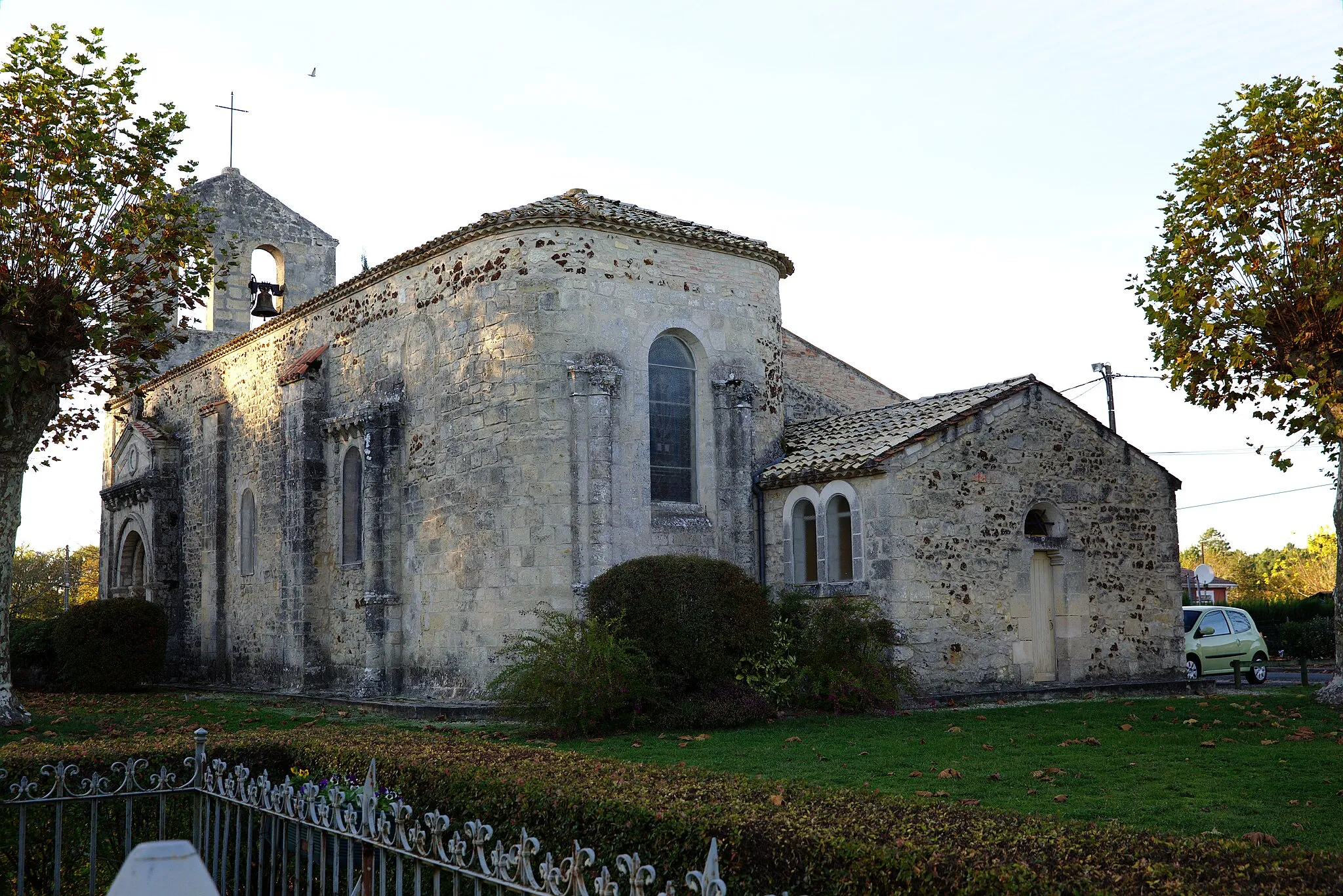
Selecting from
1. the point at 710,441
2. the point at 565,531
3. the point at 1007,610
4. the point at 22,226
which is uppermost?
the point at 22,226

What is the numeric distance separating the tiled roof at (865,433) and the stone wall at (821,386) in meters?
1.98

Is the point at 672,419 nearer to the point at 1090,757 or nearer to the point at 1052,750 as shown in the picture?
the point at 1052,750

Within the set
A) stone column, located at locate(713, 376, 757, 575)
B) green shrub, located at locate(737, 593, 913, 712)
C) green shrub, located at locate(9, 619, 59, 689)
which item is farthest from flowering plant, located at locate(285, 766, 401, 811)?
green shrub, located at locate(9, 619, 59, 689)

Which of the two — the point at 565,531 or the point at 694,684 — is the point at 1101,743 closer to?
the point at 694,684

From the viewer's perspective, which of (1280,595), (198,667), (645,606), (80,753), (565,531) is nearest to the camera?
(80,753)

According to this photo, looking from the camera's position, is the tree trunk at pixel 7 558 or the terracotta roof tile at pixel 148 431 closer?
the tree trunk at pixel 7 558

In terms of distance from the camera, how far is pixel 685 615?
1508cm

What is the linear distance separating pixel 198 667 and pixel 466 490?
39.6ft

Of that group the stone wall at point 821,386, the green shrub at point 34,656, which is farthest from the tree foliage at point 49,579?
the stone wall at point 821,386

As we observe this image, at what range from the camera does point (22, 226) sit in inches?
603

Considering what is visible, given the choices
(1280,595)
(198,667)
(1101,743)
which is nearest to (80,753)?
(1101,743)

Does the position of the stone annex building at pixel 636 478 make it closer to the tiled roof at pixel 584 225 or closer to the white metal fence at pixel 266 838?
the tiled roof at pixel 584 225

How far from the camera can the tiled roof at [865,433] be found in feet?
57.5

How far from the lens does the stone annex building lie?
17328 mm
